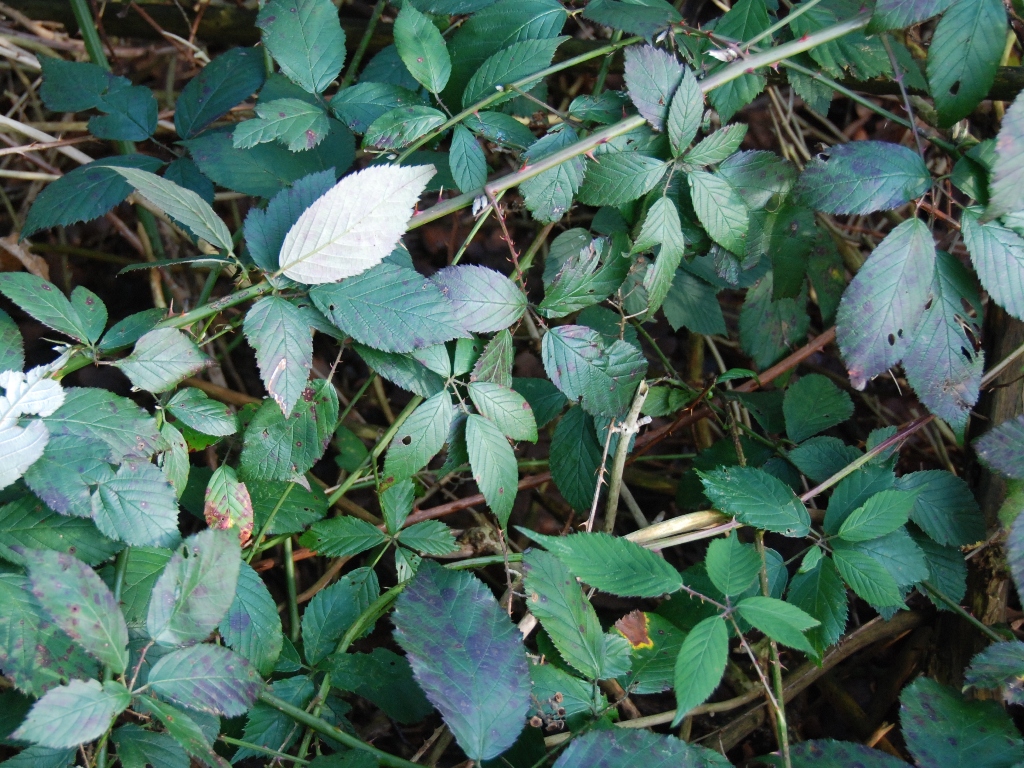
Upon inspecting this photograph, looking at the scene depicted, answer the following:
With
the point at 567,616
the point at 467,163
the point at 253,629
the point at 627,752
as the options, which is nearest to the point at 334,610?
the point at 253,629

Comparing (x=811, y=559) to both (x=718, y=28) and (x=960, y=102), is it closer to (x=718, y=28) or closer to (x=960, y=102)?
(x=960, y=102)

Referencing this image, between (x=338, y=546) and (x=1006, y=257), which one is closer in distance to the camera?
(x=1006, y=257)

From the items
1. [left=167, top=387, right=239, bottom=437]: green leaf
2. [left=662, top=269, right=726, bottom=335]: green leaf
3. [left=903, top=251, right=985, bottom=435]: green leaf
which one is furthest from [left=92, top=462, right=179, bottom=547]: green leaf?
[left=903, top=251, right=985, bottom=435]: green leaf

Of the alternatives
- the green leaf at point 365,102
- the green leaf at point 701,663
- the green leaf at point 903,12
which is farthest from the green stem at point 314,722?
the green leaf at point 903,12

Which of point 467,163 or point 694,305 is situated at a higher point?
point 467,163

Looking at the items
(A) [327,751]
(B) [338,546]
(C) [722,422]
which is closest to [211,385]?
(B) [338,546]

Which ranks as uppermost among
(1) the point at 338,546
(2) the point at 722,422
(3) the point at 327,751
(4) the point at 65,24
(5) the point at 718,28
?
(5) the point at 718,28

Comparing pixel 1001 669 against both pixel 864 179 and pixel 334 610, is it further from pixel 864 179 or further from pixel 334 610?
pixel 334 610
